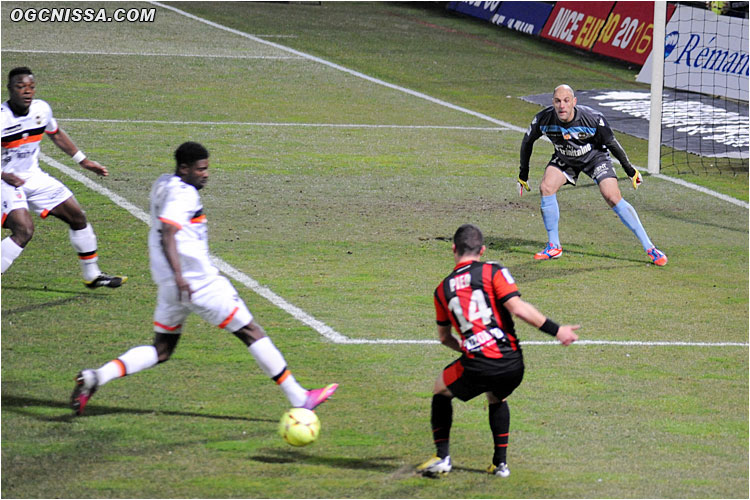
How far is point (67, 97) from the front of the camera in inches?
926

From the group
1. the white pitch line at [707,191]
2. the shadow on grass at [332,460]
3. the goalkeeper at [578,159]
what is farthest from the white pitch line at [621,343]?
the white pitch line at [707,191]

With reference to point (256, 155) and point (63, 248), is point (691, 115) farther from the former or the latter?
point (63, 248)

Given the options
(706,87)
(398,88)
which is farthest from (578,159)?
(398,88)

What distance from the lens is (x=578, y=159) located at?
1364 cm

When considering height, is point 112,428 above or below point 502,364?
below

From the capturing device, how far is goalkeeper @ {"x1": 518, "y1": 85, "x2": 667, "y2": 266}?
1338cm

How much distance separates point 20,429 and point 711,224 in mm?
A: 11996

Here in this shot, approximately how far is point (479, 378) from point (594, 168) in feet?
24.2

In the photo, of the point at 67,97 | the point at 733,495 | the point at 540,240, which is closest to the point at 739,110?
the point at 540,240

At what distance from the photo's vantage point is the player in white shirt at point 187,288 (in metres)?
7.50

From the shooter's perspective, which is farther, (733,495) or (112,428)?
(112,428)

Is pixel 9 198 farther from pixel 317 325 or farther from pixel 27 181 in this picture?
pixel 317 325

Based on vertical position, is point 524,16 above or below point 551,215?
above

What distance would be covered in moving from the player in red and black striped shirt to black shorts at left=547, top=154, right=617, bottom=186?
7.04 m
